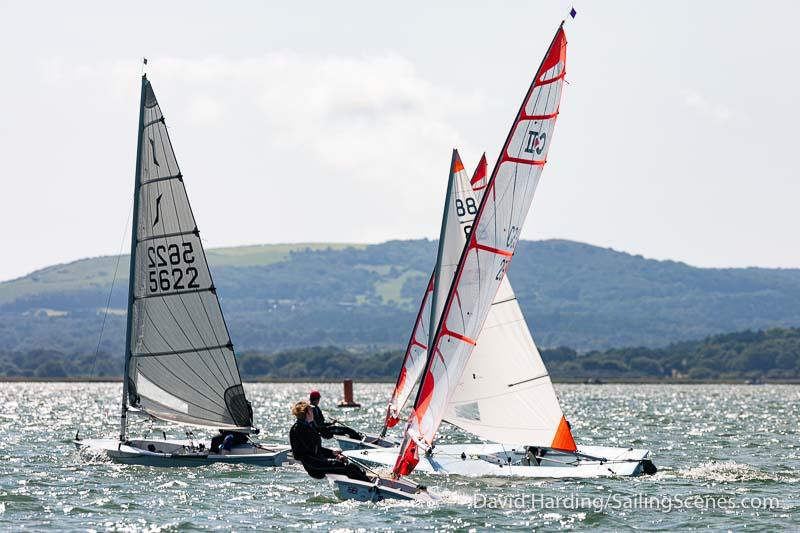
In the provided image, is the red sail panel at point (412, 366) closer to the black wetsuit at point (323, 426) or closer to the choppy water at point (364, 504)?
the black wetsuit at point (323, 426)

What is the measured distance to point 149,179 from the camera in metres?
29.8

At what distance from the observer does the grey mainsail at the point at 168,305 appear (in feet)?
97.8

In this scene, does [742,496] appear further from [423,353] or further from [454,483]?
[423,353]

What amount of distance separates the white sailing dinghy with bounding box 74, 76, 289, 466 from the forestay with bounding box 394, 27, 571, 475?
8907mm

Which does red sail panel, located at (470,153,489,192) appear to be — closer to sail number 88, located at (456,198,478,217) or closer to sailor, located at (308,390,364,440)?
sail number 88, located at (456,198,478,217)

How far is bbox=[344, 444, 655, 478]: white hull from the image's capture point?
27.3 m

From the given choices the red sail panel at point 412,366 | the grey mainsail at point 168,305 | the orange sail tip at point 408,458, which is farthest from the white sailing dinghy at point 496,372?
the grey mainsail at point 168,305

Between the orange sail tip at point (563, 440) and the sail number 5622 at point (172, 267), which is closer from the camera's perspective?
the orange sail tip at point (563, 440)

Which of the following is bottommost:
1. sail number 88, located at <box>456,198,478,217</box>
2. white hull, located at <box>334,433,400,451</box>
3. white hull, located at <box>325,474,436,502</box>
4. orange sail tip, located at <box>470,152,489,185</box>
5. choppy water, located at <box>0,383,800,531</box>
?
choppy water, located at <box>0,383,800,531</box>

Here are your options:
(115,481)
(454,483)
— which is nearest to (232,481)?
(115,481)

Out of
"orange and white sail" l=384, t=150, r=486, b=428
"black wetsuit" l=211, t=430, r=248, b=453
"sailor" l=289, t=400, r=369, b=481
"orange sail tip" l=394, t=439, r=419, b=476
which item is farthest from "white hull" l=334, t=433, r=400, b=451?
"orange sail tip" l=394, t=439, r=419, b=476

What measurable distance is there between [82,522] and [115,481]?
5509 mm

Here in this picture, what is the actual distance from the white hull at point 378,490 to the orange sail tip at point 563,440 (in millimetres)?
5439

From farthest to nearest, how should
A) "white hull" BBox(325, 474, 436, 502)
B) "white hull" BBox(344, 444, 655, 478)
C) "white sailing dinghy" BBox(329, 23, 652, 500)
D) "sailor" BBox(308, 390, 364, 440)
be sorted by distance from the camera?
"sailor" BBox(308, 390, 364, 440) < "white hull" BBox(344, 444, 655, 478) < "white hull" BBox(325, 474, 436, 502) < "white sailing dinghy" BBox(329, 23, 652, 500)
